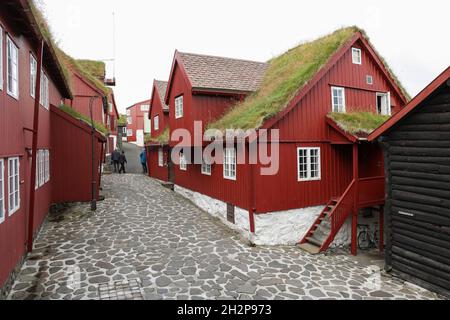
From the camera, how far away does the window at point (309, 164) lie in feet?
41.6

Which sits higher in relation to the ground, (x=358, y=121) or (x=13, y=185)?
(x=358, y=121)

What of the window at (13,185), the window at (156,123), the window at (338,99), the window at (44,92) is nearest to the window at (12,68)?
the window at (13,185)

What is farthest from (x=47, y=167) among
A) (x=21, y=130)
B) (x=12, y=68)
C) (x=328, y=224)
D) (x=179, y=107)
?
(x=328, y=224)

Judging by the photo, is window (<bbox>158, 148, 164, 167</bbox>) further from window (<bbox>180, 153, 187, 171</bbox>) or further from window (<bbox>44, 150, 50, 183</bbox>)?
window (<bbox>44, 150, 50, 183</bbox>)

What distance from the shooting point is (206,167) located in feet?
50.8

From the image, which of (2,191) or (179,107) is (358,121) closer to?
(179,107)

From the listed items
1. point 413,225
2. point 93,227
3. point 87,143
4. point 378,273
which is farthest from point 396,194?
point 87,143

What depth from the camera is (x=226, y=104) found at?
15258 mm

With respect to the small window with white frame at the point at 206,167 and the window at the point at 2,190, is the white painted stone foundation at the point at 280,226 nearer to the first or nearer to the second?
the small window with white frame at the point at 206,167

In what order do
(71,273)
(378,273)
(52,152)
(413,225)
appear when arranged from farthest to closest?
(52,152) → (378,273) → (413,225) → (71,273)

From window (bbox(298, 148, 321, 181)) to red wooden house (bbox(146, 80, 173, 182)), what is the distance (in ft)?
36.9

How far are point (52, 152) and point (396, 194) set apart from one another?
14.4m

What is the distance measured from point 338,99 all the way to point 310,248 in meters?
6.98
